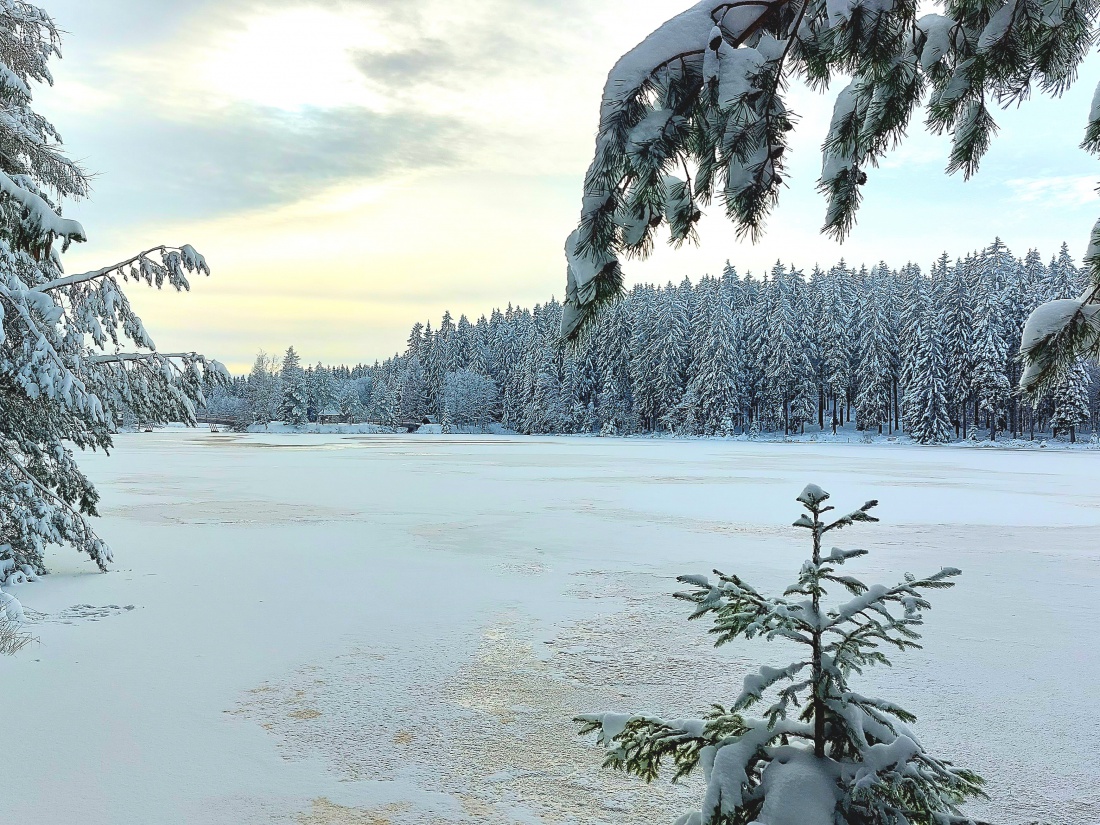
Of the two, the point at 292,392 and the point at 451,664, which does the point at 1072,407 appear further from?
the point at 292,392

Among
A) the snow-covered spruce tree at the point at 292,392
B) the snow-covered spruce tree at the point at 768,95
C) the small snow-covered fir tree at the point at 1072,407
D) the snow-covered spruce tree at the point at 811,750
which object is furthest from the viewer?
the snow-covered spruce tree at the point at 292,392

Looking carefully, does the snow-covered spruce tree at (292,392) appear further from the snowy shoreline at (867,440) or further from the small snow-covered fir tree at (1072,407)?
the small snow-covered fir tree at (1072,407)

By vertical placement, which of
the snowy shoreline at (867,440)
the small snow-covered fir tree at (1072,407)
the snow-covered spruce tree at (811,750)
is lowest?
the snowy shoreline at (867,440)

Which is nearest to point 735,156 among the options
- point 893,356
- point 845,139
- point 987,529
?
point 845,139

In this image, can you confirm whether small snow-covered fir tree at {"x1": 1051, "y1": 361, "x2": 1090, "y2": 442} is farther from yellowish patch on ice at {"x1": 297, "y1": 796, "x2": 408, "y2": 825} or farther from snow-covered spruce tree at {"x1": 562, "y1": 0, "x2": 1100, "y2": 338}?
yellowish patch on ice at {"x1": 297, "y1": 796, "x2": 408, "y2": 825}

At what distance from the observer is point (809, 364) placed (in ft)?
228

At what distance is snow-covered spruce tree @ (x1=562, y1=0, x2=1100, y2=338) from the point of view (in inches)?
95.7

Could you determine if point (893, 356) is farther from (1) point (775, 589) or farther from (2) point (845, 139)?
(2) point (845, 139)

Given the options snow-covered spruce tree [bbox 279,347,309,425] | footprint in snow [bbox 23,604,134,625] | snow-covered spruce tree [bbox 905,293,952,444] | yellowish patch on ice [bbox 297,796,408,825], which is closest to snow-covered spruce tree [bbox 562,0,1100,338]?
yellowish patch on ice [bbox 297,796,408,825]

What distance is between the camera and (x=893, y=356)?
71.4m

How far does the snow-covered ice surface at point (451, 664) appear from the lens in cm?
395

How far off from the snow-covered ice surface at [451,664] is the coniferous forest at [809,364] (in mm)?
43788

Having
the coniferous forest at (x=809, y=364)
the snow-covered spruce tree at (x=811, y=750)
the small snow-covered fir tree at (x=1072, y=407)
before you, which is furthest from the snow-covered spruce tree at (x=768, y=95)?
the small snow-covered fir tree at (x=1072, y=407)

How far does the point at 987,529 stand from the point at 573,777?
11.6 m
